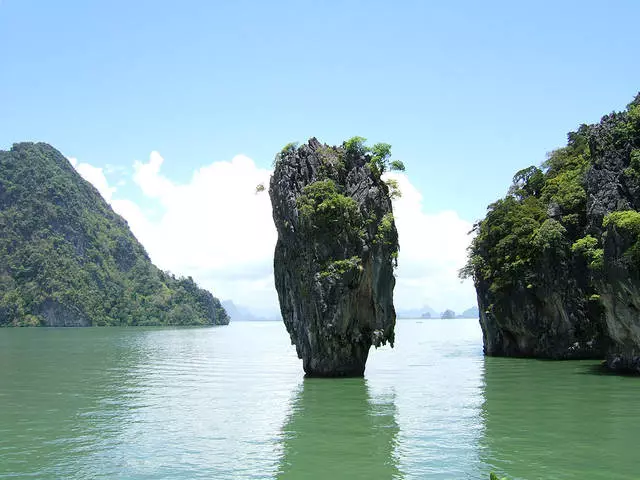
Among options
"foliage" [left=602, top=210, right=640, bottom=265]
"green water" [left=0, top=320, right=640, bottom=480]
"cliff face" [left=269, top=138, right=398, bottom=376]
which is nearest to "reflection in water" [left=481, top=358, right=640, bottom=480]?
"green water" [left=0, top=320, right=640, bottom=480]

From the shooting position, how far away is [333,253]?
2756cm

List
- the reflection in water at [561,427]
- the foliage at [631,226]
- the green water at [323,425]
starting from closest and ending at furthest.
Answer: the reflection in water at [561,427], the green water at [323,425], the foliage at [631,226]

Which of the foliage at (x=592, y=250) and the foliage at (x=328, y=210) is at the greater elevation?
the foliage at (x=328, y=210)

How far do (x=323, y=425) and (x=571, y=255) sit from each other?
81.6 ft

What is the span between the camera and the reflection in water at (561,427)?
13023 mm

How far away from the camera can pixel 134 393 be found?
25672 millimetres

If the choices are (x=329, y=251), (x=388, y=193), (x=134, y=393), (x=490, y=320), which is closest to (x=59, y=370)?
(x=134, y=393)

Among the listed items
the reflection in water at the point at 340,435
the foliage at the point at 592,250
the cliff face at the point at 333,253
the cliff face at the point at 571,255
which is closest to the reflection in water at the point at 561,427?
the reflection in water at the point at 340,435

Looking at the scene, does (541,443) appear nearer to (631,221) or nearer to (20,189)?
(631,221)

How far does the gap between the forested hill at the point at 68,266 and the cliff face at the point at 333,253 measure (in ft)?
394

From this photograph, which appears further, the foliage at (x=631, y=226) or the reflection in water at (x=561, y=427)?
the foliage at (x=631, y=226)

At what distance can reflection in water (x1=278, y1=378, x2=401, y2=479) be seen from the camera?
1305 centimetres

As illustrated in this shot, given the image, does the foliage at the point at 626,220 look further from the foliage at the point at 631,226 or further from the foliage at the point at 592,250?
the foliage at the point at 592,250

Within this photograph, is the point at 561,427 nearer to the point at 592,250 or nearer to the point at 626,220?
the point at 626,220
